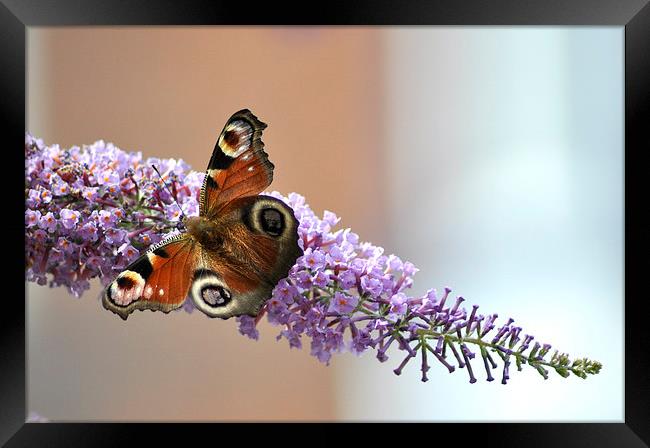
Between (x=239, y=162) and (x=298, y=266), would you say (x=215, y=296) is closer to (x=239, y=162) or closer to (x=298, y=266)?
(x=298, y=266)

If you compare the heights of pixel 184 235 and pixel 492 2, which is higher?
pixel 492 2

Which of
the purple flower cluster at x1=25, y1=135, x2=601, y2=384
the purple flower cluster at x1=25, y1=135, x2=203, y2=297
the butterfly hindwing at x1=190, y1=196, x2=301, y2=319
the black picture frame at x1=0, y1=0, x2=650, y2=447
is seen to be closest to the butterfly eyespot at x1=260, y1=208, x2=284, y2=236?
the butterfly hindwing at x1=190, y1=196, x2=301, y2=319

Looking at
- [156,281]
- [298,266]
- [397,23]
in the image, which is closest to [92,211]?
[156,281]

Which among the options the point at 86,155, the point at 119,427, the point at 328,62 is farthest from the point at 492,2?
the point at 328,62

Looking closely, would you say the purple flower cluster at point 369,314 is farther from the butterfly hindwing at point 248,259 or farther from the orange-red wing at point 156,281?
the orange-red wing at point 156,281

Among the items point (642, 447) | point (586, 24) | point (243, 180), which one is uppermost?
point (586, 24)

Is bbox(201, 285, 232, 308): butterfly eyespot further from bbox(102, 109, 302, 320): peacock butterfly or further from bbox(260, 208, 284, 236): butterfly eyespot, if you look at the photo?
bbox(260, 208, 284, 236): butterfly eyespot

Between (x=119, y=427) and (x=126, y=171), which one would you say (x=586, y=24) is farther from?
(x=119, y=427)
